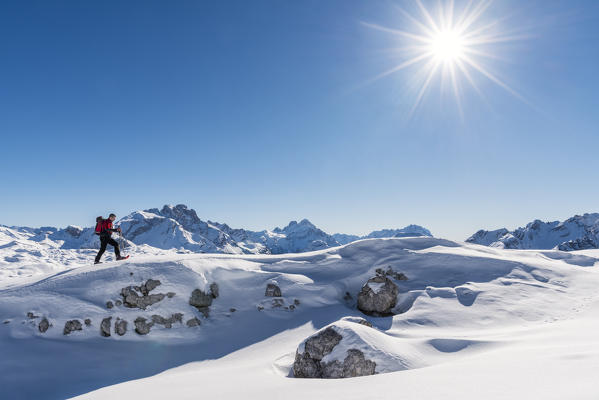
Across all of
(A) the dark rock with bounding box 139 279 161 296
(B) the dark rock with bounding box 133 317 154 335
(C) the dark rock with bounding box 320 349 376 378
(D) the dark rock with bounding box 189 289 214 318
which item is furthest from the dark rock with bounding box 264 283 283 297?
(C) the dark rock with bounding box 320 349 376 378

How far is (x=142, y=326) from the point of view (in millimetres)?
13125

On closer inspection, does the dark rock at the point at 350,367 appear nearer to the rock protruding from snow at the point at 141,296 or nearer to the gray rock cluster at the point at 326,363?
the gray rock cluster at the point at 326,363

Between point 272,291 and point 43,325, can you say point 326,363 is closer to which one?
point 272,291

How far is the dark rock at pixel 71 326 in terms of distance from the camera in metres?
11.9

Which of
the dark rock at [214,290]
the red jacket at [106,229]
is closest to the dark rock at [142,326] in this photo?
the dark rock at [214,290]

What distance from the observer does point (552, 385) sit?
368 centimetres

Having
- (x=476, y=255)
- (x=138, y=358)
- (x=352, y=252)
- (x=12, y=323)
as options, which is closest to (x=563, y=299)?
(x=476, y=255)

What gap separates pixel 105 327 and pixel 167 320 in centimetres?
244

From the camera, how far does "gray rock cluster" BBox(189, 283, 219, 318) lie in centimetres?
1472

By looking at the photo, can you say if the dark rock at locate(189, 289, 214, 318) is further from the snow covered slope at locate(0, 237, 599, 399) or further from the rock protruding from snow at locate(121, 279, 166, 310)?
the rock protruding from snow at locate(121, 279, 166, 310)

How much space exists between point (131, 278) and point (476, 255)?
2122 cm

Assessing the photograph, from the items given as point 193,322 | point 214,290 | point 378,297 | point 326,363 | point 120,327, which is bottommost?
point 120,327

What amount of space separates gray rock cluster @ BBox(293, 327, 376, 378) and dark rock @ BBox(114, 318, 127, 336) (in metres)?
8.77

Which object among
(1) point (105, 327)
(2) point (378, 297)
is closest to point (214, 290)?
(1) point (105, 327)
